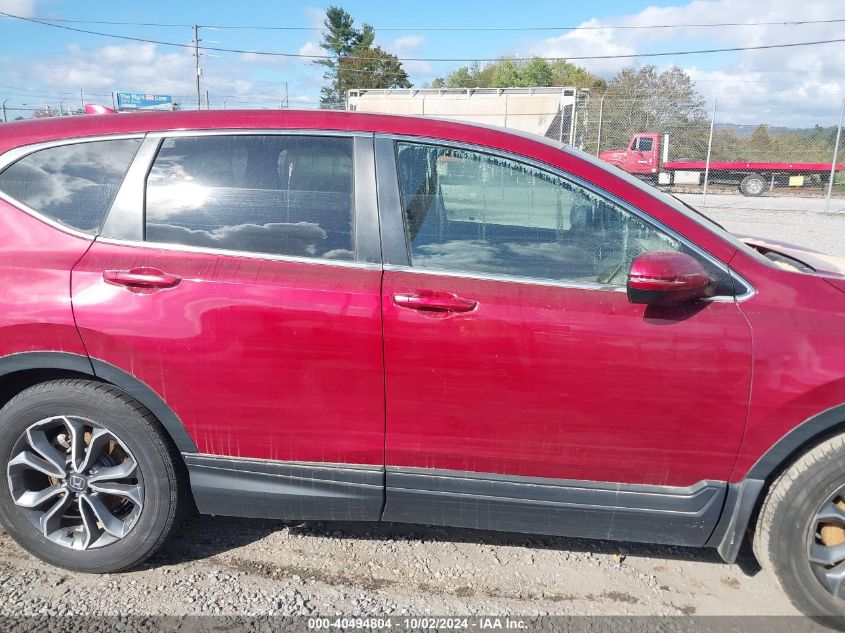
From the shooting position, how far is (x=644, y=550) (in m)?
2.95

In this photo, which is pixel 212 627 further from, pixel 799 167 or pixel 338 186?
pixel 799 167

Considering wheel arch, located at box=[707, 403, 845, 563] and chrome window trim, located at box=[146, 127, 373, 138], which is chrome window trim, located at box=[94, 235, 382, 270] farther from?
wheel arch, located at box=[707, 403, 845, 563]

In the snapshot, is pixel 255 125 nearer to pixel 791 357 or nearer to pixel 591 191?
pixel 591 191

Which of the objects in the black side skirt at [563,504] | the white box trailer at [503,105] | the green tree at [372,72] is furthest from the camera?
the green tree at [372,72]

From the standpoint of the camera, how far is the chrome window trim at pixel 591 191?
232cm

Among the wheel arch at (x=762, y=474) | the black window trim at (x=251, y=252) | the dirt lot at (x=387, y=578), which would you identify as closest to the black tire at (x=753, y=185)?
the dirt lot at (x=387, y=578)

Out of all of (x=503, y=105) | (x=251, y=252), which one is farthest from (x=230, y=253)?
(x=503, y=105)

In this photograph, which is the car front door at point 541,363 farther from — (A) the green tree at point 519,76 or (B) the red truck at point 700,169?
(A) the green tree at point 519,76

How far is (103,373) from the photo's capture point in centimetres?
251

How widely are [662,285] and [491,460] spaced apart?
2.93 ft

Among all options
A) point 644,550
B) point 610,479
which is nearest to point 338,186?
point 610,479

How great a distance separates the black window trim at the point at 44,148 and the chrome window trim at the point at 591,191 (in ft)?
3.61

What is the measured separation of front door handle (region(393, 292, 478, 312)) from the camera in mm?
2346

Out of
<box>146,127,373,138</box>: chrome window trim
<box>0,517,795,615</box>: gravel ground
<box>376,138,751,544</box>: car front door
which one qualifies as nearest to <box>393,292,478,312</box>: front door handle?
<box>376,138,751,544</box>: car front door
